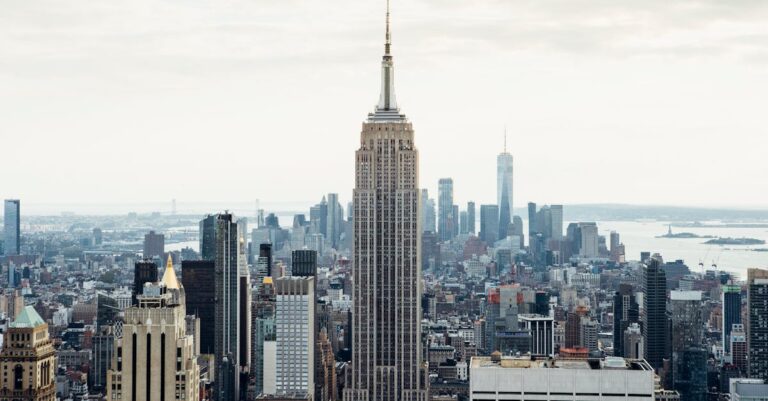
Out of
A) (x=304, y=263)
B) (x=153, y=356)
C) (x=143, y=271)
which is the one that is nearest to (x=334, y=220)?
(x=304, y=263)

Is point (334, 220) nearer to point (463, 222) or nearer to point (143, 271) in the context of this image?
point (143, 271)

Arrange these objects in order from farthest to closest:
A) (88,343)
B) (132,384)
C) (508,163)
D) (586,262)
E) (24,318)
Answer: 1. (586,262)
2. (508,163)
3. (88,343)
4. (24,318)
5. (132,384)

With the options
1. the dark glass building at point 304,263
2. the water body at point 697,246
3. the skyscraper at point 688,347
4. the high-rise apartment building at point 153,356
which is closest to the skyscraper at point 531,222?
the water body at point 697,246

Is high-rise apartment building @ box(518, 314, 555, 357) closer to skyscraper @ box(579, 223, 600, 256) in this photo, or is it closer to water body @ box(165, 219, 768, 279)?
water body @ box(165, 219, 768, 279)

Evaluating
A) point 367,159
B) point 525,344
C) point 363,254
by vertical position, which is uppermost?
point 367,159

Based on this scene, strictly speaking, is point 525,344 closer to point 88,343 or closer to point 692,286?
point 692,286

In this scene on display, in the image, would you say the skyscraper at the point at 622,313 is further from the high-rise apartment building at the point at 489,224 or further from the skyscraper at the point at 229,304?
the skyscraper at the point at 229,304

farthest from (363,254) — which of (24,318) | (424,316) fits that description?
(24,318)
